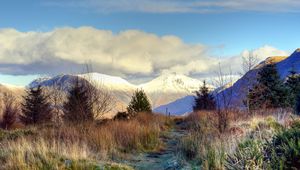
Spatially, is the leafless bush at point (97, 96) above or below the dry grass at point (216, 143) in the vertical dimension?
above

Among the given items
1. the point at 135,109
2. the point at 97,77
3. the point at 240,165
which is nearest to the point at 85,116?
the point at 97,77

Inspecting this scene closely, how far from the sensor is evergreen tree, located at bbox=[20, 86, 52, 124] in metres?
44.4

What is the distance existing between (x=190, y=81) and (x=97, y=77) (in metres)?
8.35

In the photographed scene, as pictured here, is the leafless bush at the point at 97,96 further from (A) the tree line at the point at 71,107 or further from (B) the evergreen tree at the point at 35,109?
(B) the evergreen tree at the point at 35,109

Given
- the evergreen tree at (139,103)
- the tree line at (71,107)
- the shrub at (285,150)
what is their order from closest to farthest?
the shrub at (285,150) → the tree line at (71,107) → the evergreen tree at (139,103)

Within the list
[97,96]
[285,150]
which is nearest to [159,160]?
[285,150]

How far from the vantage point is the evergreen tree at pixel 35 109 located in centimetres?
4444

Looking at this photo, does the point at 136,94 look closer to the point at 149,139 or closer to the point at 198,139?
the point at 149,139

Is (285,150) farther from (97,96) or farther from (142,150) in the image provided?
(97,96)

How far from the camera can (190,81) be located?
16.0 metres

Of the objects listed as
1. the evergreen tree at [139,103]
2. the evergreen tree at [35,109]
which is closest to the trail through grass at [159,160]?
the evergreen tree at [139,103]

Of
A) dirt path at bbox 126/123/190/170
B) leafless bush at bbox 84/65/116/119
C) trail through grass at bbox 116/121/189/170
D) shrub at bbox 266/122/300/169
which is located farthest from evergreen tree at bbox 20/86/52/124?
shrub at bbox 266/122/300/169

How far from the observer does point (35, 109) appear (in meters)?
45.1

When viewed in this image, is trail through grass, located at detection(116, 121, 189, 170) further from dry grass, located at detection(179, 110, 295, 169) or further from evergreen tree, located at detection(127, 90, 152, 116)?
evergreen tree, located at detection(127, 90, 152, 116)
